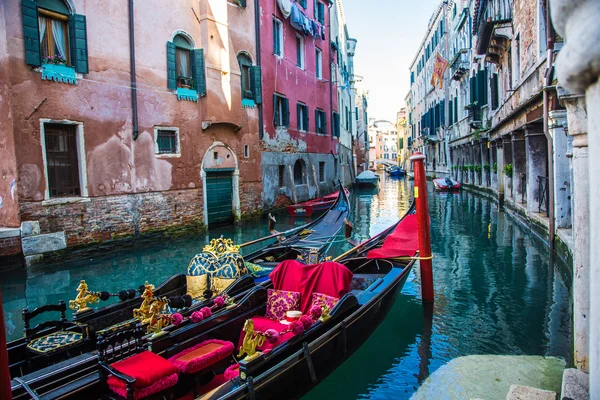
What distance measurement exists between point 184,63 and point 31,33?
140 inches

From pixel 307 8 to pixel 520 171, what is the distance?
31.5 feet

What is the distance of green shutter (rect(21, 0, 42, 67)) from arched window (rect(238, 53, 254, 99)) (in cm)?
555

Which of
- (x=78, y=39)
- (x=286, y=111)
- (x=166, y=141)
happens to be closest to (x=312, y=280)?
(x=78, y=39)

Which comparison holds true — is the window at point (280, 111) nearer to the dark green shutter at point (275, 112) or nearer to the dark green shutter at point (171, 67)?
the dark green shutter at point (275, 112)

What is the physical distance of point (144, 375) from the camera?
2596 mm

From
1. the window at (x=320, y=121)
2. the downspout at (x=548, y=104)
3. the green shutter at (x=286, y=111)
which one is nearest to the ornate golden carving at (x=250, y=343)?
the downspout at (x=548, y=104)

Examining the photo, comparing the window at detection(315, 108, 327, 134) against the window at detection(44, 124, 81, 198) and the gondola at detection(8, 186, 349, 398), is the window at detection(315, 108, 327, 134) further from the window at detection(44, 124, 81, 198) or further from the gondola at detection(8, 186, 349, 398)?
the gondola at detection(8, 186, 349, 398)

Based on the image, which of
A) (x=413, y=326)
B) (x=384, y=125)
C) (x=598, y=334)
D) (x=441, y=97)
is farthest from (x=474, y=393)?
(x=384, y=125)

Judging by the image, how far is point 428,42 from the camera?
28.2m

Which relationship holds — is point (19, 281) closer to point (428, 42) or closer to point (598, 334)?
point (598, 334)

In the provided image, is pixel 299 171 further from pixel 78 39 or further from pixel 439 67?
pixel 78 39

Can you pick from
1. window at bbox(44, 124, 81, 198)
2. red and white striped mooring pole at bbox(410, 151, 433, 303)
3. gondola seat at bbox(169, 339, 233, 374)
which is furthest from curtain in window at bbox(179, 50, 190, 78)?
gondola seat at bbox(169, 339, 233, 374)

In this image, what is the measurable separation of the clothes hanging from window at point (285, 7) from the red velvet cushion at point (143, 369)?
12.8 metres

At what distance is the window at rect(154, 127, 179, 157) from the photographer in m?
9.76
